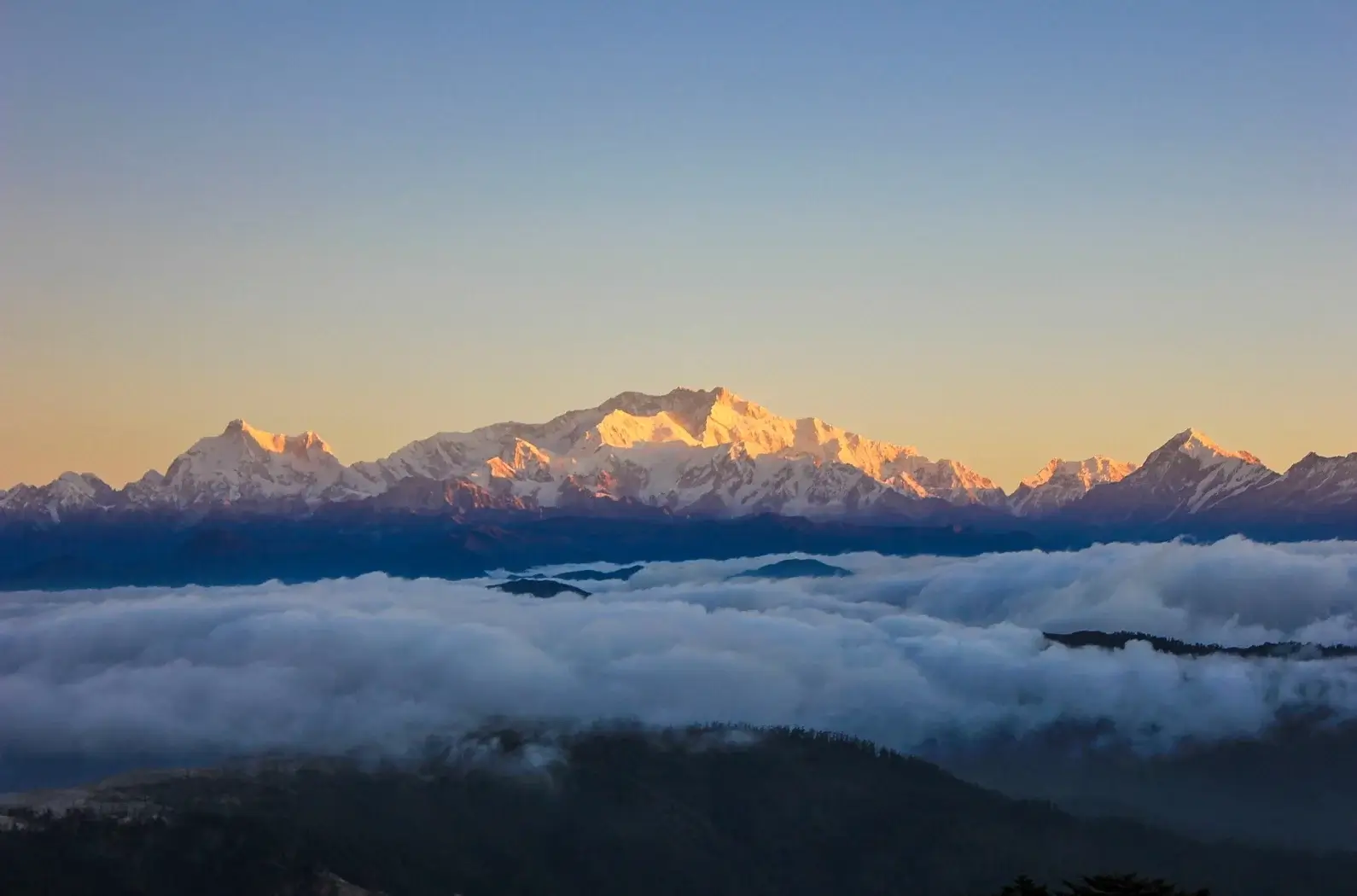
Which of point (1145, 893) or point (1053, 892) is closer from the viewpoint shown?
point (1145, 893)

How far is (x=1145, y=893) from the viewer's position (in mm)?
149375

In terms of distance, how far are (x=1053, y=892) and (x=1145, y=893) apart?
16.7 meters

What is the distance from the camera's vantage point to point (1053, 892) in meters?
165
